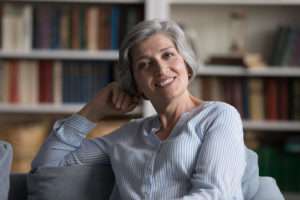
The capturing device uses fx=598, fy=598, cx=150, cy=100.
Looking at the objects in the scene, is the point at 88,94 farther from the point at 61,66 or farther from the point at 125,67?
the point at 125,67

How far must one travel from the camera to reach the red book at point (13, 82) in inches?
140

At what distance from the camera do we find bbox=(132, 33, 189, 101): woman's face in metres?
1.89

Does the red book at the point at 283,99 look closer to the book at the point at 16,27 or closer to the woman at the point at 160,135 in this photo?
the book at the point at 16,27

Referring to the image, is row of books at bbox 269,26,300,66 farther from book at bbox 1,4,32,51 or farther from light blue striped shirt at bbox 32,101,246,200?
light blue striped shirt at bbox 32,101,246,200

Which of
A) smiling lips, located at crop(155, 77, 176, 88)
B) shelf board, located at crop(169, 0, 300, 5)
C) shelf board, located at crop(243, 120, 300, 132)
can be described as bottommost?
shelf board, located at crop(243, 120, 300, 132)

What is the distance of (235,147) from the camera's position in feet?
5.61

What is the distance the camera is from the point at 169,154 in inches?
70.4

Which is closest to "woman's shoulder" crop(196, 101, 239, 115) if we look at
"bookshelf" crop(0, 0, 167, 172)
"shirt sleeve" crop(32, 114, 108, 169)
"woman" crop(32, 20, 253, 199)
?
"woman" crop(32, 20, 253, 199)

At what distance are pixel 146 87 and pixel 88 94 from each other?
1.67 meters

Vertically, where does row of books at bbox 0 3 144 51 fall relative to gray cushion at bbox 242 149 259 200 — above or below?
above

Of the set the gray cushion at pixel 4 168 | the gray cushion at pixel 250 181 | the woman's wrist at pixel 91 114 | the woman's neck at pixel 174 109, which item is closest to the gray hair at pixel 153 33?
the woman's neck at pixel 174 109

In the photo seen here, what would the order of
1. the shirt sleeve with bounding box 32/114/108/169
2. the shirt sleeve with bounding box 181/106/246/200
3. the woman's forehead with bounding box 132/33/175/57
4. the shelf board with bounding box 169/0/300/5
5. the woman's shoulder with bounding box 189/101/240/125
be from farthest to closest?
the shelf board with bounding box 169/0/300/5
the shirt sleeve with bounding box 32/114/108/169
the woman's forehead with bounding box 132/33/175/57
the woman's shoulder with bounding box 189/101/240/125
the shirt sleeve with bounding box 181/106/246/200

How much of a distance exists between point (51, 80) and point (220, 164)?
208 centimetres

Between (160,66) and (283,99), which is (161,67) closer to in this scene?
(160,66)
